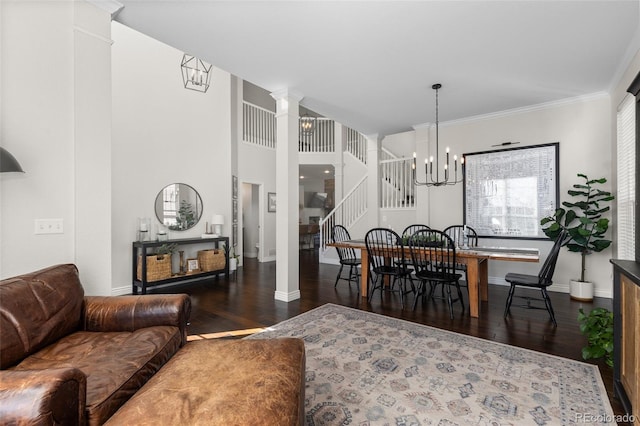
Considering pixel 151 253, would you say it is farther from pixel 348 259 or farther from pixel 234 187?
pixel 348 259

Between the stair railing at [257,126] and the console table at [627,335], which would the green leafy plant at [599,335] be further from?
the stair railing at [257,126]

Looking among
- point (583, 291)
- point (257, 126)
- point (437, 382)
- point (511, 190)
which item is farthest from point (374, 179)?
point (437, 382)

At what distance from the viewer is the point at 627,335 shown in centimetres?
173

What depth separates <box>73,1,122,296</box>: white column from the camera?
2.28 meters

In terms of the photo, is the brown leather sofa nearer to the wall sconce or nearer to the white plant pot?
the wall sconce

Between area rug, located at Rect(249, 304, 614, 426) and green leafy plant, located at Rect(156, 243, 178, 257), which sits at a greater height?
green leafy plant, located at Rect(156, 243, 178, 257)

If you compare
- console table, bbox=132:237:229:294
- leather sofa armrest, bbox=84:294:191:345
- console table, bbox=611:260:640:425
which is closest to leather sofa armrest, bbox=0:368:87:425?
leather sofa armrest, bbox=84:294:191:345

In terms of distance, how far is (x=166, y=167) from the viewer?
4.94m

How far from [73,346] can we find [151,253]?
10.7 feet

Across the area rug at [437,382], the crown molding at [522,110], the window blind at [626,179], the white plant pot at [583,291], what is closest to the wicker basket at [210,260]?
the area rug at [437,382]

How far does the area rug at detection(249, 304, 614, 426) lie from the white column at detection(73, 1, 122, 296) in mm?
1522

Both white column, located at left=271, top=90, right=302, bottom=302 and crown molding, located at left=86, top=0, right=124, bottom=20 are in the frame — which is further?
white column, located at left=271, top=90, right=302, bottom=302

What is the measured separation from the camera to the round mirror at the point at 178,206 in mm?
4914

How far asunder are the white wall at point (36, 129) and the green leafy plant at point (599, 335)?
402 centimetres
